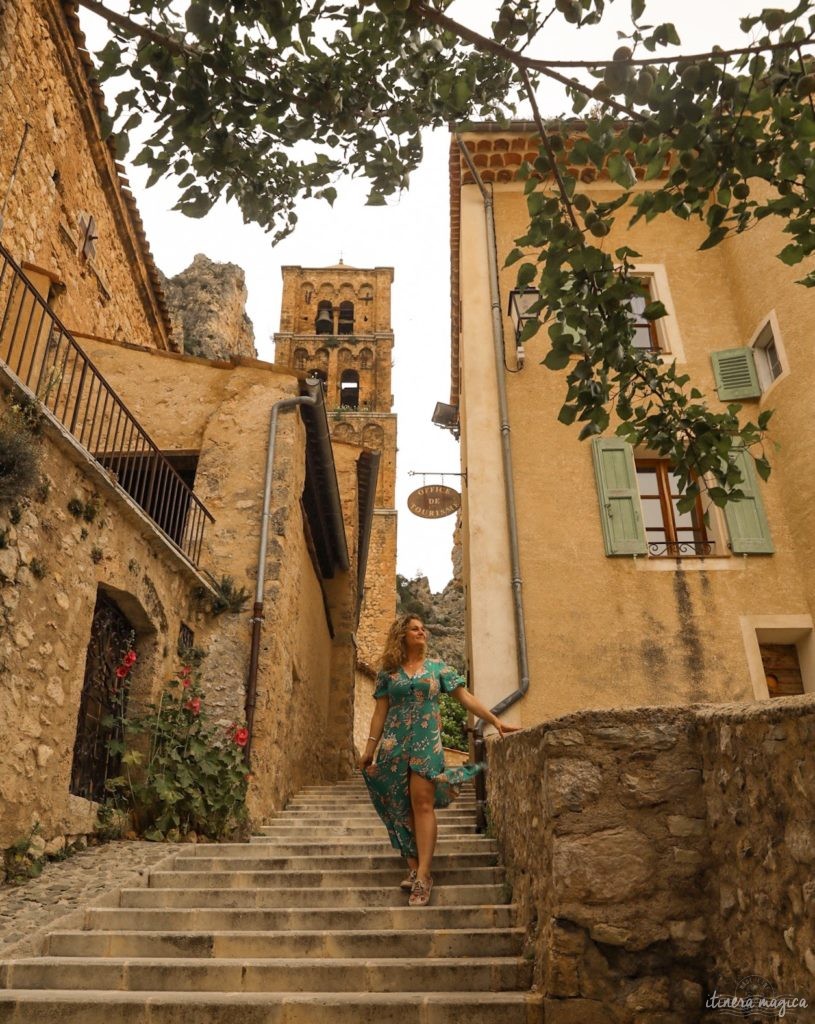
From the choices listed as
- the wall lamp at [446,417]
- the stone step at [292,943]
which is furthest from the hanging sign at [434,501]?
the stone step at [292,943]

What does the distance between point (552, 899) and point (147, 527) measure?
184 inches

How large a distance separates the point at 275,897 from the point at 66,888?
122cm

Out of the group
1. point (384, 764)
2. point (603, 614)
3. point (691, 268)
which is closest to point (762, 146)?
point (384, 764)

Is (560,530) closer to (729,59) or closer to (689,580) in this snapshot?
(689,580)

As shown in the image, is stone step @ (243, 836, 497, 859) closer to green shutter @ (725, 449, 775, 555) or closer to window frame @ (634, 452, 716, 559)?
window frame @ (634, 452, 716, 559)

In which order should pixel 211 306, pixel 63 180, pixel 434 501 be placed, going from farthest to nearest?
pixel 211 306
pixel 434 501
pixel 63 180

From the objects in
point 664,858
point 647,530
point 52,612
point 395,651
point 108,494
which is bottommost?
point 664,858

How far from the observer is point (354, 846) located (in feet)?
19.1

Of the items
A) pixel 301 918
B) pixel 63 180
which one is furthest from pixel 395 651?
pixel 63 180

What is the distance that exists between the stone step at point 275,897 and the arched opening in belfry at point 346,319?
39487mm

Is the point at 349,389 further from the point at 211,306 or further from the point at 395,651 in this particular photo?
the point at 395,651

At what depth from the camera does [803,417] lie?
8.88 m

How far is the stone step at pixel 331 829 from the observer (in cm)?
633

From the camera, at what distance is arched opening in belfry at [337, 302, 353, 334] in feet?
139
